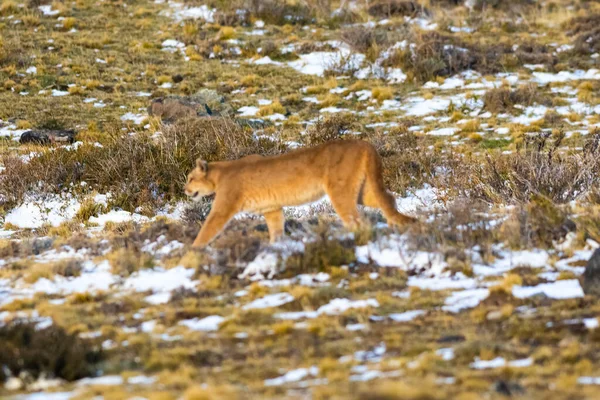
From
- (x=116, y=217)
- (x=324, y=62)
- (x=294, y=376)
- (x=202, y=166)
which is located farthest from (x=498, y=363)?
(x=324, y=62)

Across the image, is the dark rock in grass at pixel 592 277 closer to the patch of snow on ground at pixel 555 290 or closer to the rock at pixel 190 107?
the patch of snow on ground at pixel 555 290

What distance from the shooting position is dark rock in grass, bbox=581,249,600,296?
7312 mm

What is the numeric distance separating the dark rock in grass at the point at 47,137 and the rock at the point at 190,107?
101 inches

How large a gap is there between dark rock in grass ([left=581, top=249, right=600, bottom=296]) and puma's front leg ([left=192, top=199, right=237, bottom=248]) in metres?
4.01

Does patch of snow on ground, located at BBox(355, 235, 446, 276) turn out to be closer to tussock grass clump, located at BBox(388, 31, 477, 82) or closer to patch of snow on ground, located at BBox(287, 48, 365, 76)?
tussock grass clump, located at BBox(388, 31, 477, 82)

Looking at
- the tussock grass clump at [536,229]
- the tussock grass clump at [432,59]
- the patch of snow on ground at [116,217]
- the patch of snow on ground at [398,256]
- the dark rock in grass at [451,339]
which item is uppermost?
the dark rock in grass at [451,339]

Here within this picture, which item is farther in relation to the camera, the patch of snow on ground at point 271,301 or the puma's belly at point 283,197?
the puma's belly at point 283,197

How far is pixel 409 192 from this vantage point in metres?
16.1

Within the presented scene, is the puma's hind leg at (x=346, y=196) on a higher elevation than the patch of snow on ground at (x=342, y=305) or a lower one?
higher

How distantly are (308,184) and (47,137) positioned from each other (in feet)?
41.5

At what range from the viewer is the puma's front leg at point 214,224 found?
366 inches

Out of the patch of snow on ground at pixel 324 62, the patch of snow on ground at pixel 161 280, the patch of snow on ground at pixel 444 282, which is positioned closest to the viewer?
the patch of snow on ground at pixel 444 282

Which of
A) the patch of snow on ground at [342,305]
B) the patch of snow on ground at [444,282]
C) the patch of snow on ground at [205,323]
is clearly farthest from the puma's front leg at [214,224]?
the patch of snow on ground at [444,282]

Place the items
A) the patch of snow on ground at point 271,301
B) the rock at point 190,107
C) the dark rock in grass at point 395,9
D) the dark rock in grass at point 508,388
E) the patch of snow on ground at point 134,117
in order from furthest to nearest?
1. the dark rock in grass at point 395,9
2. the patch of snow on ground at point 134,117
3. the rock at point 190,107
4. the patch of snow on ground at point 271,301
5. the dark rock in grass at point 508,388
